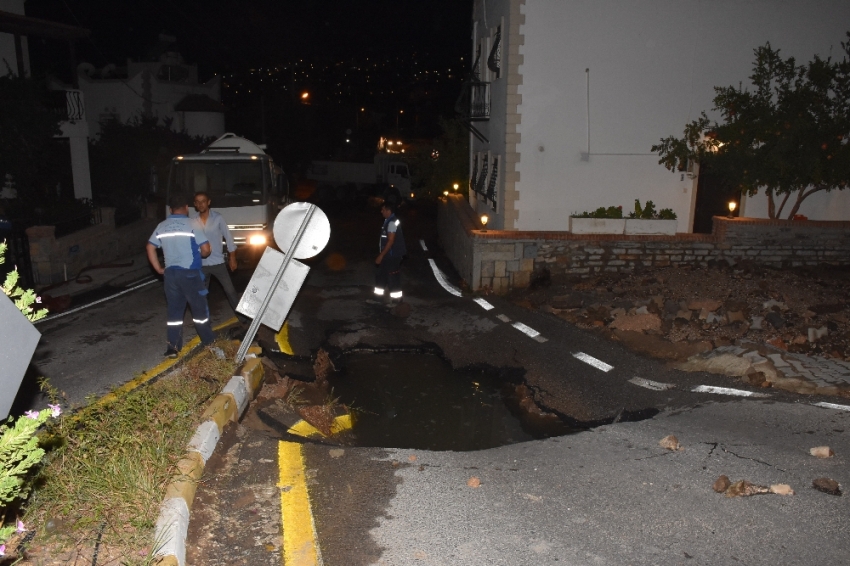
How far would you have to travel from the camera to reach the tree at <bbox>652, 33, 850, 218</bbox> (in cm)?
1273

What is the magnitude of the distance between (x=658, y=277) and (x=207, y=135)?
32.1m

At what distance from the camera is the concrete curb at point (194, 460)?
3.72 meters

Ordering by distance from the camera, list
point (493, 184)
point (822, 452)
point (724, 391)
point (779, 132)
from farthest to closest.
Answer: point (493, 184), point (779, 132), point (724, 391), point (822, 452)

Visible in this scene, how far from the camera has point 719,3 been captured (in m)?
13.6

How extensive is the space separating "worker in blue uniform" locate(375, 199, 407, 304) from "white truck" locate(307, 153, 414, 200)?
892 inches

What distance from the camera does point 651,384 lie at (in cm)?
735

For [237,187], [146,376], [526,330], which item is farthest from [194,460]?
[237,187]

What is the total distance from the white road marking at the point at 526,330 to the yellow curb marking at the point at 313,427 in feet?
12.0

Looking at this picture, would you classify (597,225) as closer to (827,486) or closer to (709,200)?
(709,200)

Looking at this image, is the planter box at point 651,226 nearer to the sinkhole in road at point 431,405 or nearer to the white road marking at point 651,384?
the sinkhole in road at point 431,405

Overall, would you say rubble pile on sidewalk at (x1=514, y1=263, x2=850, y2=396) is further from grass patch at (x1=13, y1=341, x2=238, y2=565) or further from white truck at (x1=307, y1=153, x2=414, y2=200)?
white truck at (x1=307, y1=153, x2=414, y2=200)

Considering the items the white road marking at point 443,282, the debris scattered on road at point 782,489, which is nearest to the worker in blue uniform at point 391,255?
the white road marking at point 443,282

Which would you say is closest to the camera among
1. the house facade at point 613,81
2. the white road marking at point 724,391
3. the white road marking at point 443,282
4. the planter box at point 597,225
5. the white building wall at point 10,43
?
the white road marking at point 724,391

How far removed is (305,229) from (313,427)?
1946 millimetres
